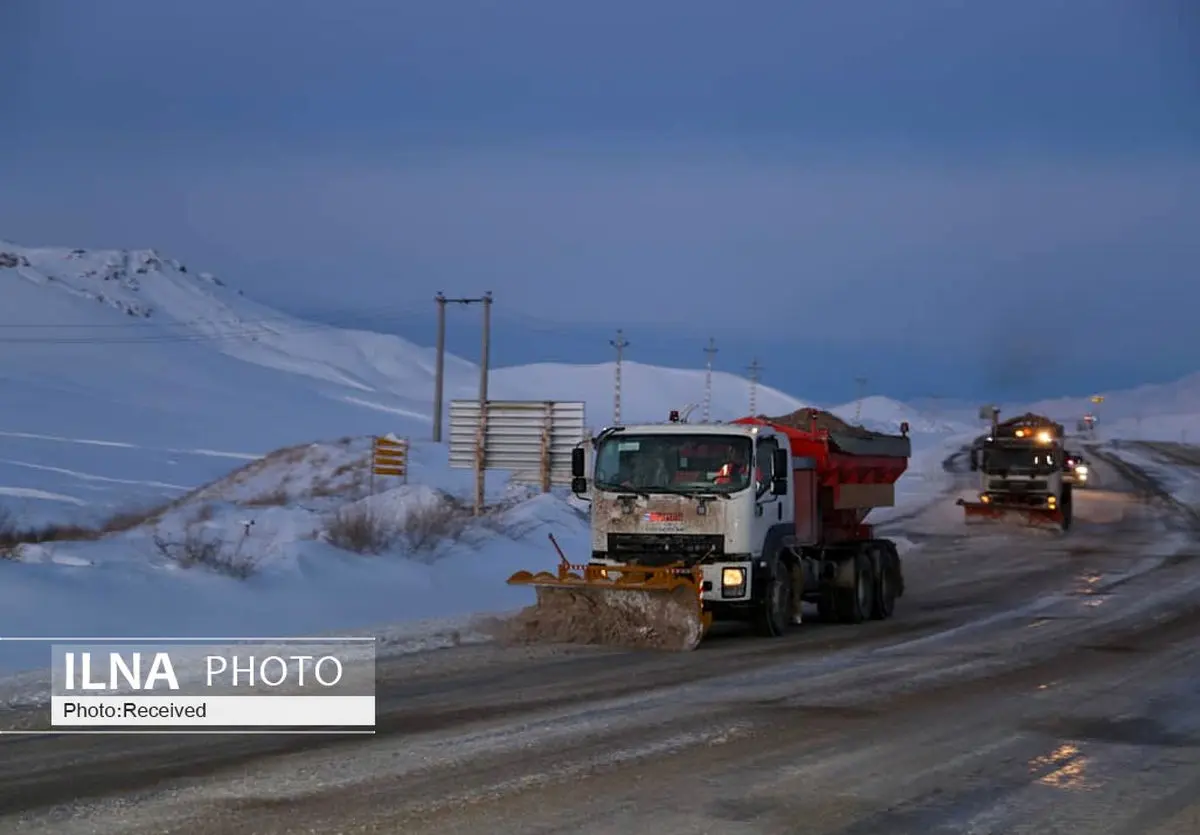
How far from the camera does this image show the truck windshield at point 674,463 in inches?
661

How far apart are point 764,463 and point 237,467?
54981mm

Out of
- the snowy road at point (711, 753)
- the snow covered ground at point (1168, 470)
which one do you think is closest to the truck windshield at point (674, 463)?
the snowy road at point (711, 753)

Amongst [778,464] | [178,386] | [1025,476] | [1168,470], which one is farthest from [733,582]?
[178,386]

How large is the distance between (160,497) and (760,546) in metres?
38.3

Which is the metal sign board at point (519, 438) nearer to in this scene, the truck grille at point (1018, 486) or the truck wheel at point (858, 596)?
the truck grille at point (1018, 486)

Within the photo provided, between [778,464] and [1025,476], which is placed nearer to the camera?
[778,464]

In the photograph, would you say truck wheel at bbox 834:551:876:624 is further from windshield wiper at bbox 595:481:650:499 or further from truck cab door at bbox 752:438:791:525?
windshield wiper at bbox 595:481:650:499

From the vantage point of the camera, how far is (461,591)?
67.0ft

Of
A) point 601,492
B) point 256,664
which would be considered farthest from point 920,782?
point 601,492

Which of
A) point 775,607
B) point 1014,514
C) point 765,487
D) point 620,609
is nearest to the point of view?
point 620,609

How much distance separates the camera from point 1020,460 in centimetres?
4003

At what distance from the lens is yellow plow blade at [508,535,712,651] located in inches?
638

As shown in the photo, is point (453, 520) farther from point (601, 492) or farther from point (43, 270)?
point (43, 270)

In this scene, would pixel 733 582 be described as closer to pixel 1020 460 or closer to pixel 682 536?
pixel 682 536
